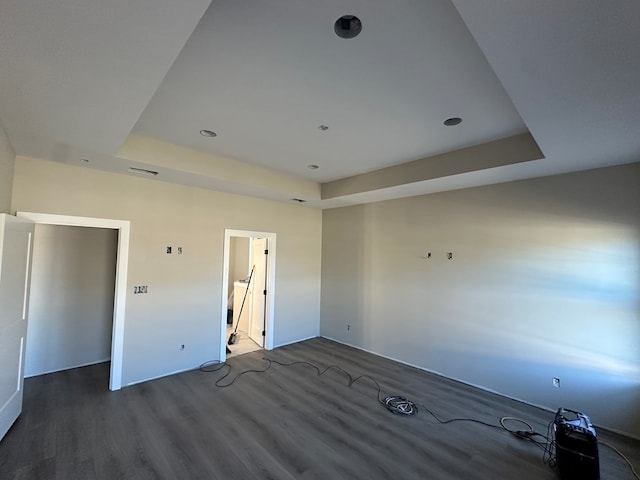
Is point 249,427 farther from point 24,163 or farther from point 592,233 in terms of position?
point 592,233

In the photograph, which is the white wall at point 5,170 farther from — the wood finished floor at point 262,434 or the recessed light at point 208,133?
the wood finished floor at point 262,434

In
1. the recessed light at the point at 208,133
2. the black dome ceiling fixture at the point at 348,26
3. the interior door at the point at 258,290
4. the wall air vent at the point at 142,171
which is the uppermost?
the recessed light at the point at 208,133

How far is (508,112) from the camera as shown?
257cm

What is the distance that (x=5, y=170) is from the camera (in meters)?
2.77

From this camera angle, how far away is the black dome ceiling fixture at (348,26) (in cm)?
159

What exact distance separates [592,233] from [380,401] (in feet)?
10.6

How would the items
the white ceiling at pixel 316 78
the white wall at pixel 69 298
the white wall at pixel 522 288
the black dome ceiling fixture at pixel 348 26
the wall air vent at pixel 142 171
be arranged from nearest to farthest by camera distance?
the white ceiling at pixel 316 78
the black dome ceiling fixture at pixel 348 26
the white wall at pixel 522 288
the wall air vent at pixel 142 171
the white wall at pixel 69 298

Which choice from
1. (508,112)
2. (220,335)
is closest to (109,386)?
(220,335)

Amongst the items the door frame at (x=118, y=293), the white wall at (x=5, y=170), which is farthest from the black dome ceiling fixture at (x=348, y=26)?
the door frame at (x=118, y=293)

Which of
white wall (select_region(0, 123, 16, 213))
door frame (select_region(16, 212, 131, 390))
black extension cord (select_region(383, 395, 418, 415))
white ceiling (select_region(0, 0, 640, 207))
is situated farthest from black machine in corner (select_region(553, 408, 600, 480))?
white wall (select_region(0, 123, 16, 213))

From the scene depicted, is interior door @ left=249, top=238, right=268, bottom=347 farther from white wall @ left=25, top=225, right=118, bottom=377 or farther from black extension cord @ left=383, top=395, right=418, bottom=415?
black extension cord @ left=383, top=395, right=418, bottom=415

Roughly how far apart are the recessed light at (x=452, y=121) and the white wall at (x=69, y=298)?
17.8ft

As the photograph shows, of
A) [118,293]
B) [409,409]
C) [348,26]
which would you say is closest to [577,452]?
[409,409]

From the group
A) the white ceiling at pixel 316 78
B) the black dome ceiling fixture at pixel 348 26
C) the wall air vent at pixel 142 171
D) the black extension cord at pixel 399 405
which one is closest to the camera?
the white ceiling at pixel 316 78
